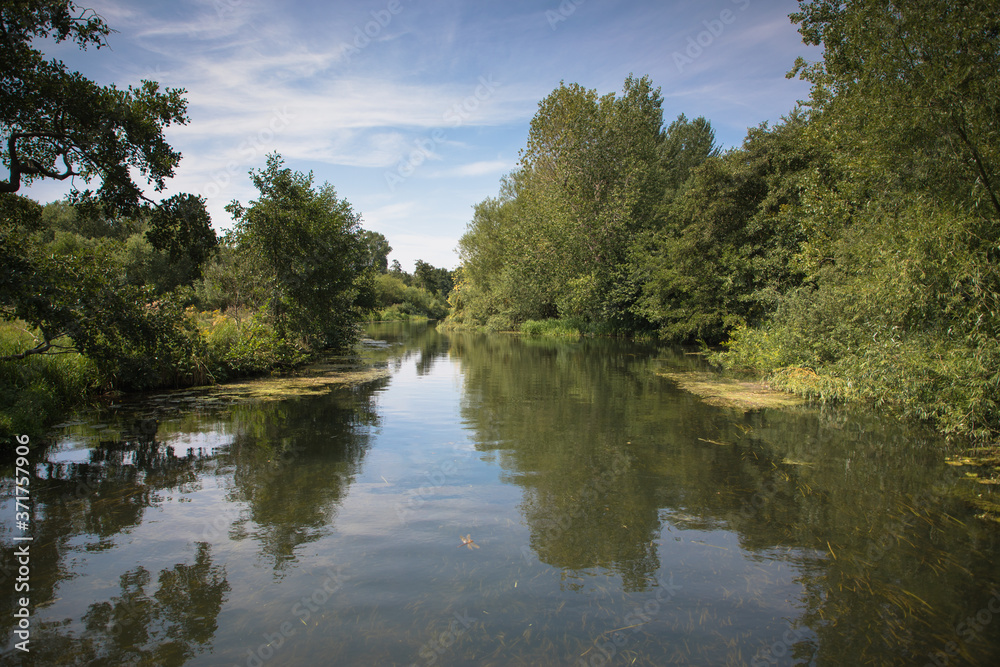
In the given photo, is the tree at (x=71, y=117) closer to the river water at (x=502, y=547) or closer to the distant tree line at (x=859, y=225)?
the river water at (x=502, y=547)

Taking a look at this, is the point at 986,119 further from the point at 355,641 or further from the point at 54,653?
the point at 54,653

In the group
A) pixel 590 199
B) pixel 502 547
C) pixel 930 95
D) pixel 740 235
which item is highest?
pixel 590 199

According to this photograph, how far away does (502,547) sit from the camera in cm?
529

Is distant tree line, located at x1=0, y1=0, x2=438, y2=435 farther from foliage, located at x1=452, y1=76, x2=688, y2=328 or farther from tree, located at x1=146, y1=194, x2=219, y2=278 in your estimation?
foliage, located at x1=452, y1=76, x2=688, y2=328

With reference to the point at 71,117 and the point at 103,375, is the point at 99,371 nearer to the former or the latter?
the point at 103,375

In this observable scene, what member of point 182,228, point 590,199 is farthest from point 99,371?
point 590,199

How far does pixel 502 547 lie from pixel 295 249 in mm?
17181

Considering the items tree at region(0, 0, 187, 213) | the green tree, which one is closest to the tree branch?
tree at region(0, 0, 187, 213)

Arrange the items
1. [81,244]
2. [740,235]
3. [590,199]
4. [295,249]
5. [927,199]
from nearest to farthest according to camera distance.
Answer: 1. [927,199]
2. [81,244]
3. [295,249]
4. [740,235]
5. [590,199]

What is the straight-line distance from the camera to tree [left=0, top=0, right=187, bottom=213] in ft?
26.3

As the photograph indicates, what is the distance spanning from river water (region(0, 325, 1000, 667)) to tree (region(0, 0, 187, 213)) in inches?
171

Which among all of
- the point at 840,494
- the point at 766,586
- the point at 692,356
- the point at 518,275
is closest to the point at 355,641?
the point at 766,586

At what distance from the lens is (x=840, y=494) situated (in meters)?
6.61

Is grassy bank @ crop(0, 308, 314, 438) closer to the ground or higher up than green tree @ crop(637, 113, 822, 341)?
closer to the ground
